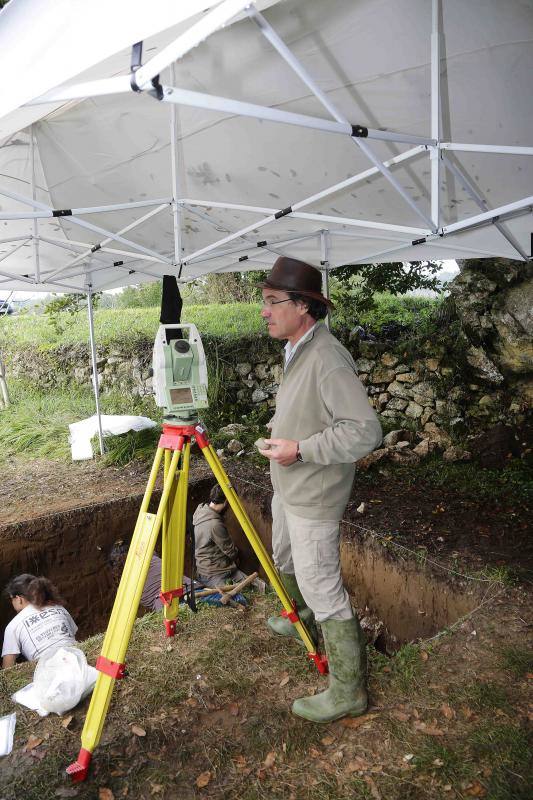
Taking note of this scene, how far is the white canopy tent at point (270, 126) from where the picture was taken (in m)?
1.58

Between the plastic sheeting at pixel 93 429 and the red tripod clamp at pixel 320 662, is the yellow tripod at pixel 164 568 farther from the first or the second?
the plastic sheeting at pixel 93 429

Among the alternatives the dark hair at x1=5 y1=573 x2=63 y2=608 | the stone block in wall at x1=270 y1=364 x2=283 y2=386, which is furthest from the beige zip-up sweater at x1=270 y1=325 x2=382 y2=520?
the stone block in wall at x1=270 y1=364 x2=283 y2=386

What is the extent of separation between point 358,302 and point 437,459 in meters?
2.52

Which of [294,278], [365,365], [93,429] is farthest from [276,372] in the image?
[294,278]

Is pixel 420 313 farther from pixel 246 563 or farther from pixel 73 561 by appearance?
pixel 73 561

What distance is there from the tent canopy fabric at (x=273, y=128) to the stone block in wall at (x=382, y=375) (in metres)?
2.11

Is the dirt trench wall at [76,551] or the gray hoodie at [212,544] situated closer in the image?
the gray hoodie at [212,544]

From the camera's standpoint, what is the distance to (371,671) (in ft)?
8.80

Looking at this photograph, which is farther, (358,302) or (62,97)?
(358,302)

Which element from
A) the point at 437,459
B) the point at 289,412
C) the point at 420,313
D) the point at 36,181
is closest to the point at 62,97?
the point at 289,412

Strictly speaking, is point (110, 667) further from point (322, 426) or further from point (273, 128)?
point (273, 128)

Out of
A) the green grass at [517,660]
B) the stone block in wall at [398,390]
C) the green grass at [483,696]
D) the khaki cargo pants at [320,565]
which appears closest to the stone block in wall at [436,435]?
the stone block in wall at [398,390]

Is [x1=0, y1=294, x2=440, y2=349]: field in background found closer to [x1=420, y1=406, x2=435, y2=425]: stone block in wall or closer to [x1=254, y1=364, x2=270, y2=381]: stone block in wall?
[x1=254, y1=364, x2=270, y2=381]: stone block in wall

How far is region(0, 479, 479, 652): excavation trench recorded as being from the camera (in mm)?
3664
